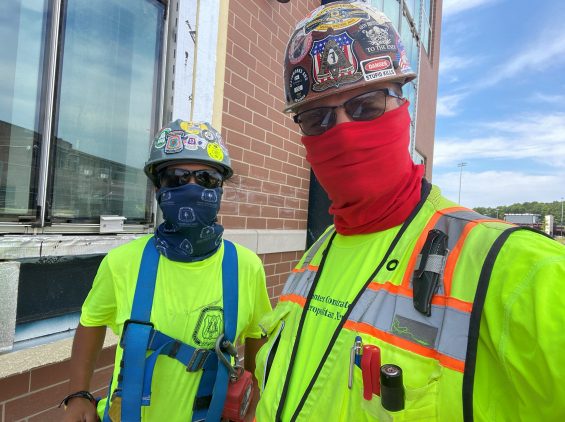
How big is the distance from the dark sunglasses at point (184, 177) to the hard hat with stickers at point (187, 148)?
5 cm

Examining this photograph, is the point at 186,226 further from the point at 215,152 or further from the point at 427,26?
the point at 427,26

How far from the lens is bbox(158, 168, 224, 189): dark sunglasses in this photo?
1.92 m

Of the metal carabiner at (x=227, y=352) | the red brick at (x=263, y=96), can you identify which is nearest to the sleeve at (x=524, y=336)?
the metal carabiner at (x=227, y=352)

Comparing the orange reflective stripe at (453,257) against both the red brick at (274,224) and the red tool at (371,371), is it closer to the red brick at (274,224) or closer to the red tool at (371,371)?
the red tool at (371,371)

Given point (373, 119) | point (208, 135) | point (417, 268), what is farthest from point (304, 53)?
point (417, 268)

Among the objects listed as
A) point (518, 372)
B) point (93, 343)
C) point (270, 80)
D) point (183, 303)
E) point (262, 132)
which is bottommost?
point (93, 343)

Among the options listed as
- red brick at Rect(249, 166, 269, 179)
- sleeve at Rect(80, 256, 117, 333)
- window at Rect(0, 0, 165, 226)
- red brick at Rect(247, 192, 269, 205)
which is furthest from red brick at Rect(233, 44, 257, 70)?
sleeve at Rect(80, 256, 117, 333)

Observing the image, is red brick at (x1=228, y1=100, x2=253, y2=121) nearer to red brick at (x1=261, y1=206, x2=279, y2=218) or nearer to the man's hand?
red brick at (x1=261, y1=206, x2=279, y2=218)

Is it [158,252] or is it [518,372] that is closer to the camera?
[518,372]

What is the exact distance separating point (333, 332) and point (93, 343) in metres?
1.35

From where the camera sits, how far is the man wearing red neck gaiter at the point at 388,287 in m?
0.74

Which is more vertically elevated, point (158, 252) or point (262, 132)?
point (262, 132)

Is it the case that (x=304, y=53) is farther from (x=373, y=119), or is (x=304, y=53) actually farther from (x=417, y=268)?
(x=417, y=268)

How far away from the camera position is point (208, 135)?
6.70ft
